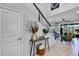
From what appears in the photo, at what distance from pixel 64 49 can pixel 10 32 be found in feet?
4.07

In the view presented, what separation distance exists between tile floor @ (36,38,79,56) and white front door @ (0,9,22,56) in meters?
0.70

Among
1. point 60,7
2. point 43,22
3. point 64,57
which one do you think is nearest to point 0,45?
point 43,22

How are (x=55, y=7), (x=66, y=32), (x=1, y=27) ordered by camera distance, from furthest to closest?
(x=66, y=32)
(x=55, y=7)
(x=1, y=27)

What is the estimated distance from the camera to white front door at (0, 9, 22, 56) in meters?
1.95

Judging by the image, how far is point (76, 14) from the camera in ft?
7.06

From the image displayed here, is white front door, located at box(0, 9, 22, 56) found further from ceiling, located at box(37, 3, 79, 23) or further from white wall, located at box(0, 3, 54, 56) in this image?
ceiling, located at box(37, 3, 79, 23)

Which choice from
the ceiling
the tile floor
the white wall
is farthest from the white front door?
the tile floor

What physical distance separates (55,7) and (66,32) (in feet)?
1.99

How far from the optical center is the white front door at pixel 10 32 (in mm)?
1950

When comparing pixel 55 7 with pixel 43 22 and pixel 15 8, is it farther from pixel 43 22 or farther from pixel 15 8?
pixel 15 8

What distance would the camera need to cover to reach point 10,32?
203cm

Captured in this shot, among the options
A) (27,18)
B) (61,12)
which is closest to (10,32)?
(27,18)

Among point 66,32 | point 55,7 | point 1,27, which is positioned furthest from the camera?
point 66,32

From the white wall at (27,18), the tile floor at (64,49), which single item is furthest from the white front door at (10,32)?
the tile floor at (64,49)
